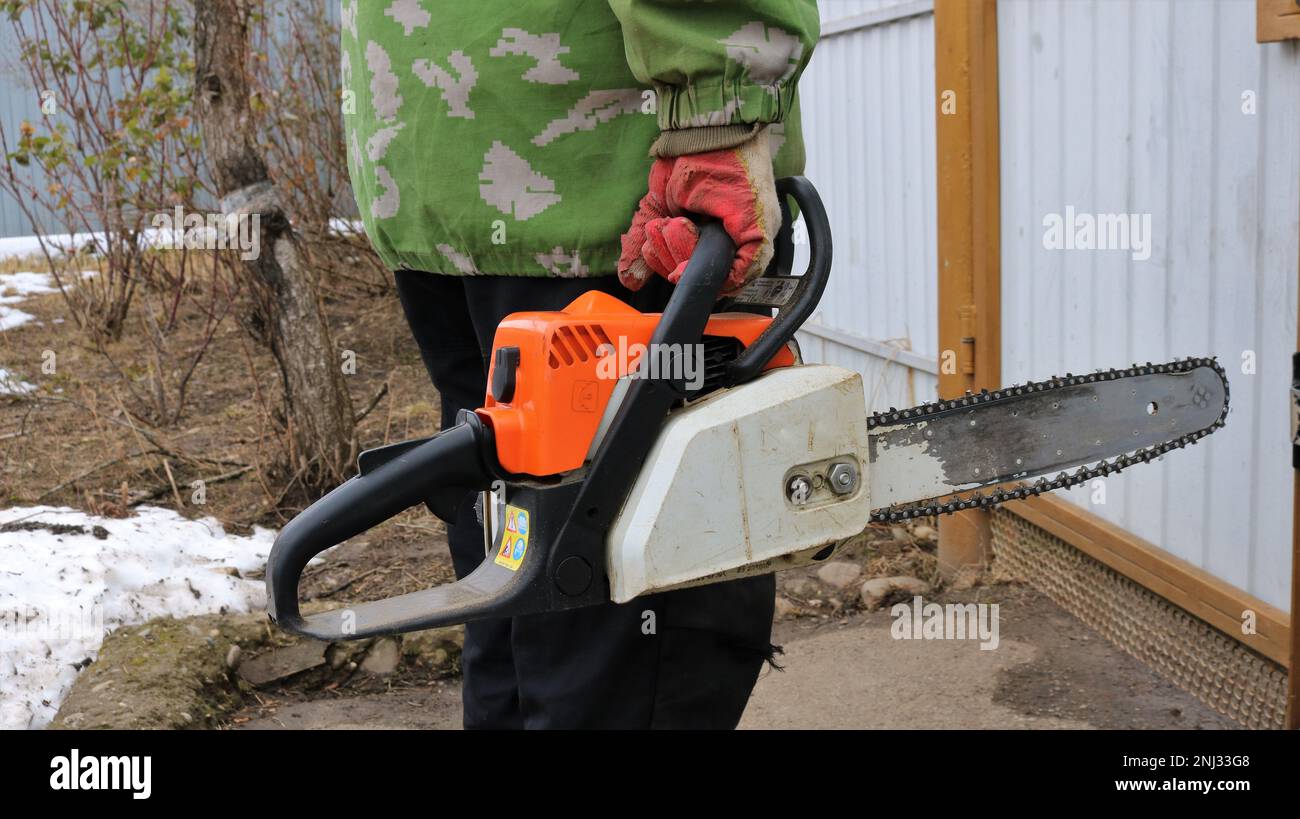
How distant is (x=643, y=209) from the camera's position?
1.68 metres

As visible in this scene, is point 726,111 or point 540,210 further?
point 540,210

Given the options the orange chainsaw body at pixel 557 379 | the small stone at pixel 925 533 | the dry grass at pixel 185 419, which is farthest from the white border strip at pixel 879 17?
the orange chainsaw body at pixel 557 379

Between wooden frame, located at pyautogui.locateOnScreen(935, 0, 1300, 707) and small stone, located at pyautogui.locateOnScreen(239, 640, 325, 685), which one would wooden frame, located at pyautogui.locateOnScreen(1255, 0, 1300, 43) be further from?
small stone, located at pyautogui.locateOnScreen(239, 640, 325, 685)

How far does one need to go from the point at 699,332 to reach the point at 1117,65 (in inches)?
68.2

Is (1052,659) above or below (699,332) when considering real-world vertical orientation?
below

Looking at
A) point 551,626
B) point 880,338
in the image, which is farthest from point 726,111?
point 880,338

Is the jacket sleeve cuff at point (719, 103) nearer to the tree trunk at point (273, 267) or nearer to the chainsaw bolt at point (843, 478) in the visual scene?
the chainsaw bolt at point (843, 478)

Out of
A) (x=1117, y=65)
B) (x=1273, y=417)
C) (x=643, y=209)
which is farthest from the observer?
(x=1117, y=65)

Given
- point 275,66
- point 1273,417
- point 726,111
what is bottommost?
point 1273,417

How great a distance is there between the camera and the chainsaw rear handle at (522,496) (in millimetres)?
1542

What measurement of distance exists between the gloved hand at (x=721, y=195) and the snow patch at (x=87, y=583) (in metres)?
2.07

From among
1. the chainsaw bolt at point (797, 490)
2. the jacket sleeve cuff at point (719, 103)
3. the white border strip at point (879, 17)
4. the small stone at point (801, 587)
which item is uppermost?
the white border strip at point (879, 17)

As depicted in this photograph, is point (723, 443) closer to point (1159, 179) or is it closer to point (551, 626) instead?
point (551, 626)

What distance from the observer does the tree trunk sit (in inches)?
162
